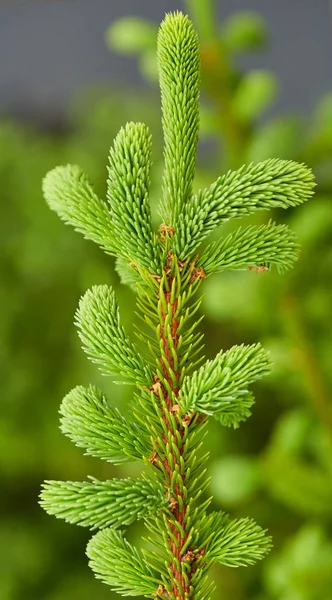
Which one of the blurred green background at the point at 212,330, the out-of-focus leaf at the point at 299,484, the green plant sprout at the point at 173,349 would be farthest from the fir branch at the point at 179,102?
the out-of-focus leaf at the point at 299,484

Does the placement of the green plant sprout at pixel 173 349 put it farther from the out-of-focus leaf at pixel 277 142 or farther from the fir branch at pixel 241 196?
the out-of-focus leaf at pixel 277 142

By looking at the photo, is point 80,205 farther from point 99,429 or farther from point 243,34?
point 243,34

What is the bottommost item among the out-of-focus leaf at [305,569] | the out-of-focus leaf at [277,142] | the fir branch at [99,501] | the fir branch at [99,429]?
the out-of-focus leaf at [305,569]

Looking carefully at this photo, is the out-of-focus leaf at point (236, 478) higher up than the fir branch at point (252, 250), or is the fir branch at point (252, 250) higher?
the fir branch at point (252, 250)

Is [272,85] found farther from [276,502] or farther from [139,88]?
[139,88]

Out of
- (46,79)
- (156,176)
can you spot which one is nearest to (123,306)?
(156,176)

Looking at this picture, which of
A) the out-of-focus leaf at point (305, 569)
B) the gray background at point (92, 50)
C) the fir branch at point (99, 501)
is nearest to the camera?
the fir branch at point (99, 501)

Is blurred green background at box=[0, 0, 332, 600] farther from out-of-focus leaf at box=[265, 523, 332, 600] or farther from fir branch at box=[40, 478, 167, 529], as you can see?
fir branch at box=[40, 478, 167, 529]

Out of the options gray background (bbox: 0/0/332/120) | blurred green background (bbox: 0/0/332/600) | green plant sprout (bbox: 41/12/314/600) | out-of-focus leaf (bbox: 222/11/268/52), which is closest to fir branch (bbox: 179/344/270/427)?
green plant sprout (bbox: 41/12/314/600)
